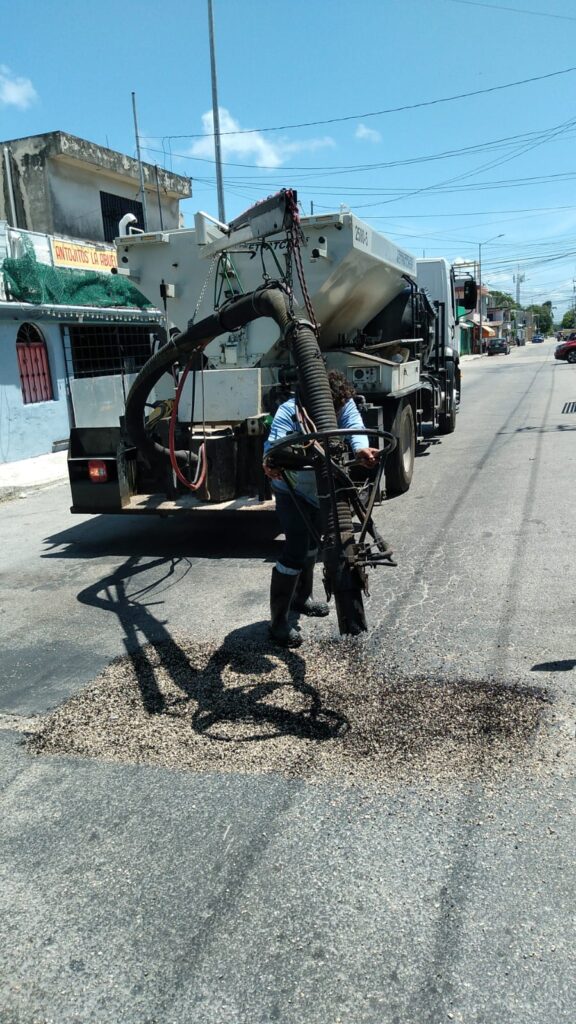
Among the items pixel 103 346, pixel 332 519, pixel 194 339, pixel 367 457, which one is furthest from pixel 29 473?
pixel 332 519

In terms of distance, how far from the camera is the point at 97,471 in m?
7.17

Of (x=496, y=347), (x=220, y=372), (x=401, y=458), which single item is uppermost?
(x=496, y=347)

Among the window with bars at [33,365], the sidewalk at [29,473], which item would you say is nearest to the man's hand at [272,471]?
the sidewalk at [29,473]

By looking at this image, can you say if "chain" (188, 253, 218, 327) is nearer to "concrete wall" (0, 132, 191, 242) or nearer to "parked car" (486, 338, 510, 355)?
"concrete wall" (0, 132, 191, 242)

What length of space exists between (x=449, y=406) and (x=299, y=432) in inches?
386

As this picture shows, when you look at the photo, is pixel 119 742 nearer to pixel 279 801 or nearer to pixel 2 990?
pixel 279 801

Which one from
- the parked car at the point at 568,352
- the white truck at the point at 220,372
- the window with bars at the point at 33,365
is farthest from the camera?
the parked car at the point at 568,352

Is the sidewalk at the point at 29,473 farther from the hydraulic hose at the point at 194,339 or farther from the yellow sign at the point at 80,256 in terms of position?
the hydraulic hose at the point at 194,339

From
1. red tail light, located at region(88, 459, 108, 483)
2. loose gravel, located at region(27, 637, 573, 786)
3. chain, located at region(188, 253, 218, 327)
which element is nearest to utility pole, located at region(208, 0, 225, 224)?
chain, located at region(188, 253, 218, 327)

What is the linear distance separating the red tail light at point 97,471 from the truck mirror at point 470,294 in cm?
871

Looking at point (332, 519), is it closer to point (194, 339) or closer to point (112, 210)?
point (194, 339)

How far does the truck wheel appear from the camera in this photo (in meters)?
8.73

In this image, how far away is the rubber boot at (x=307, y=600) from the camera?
499cm

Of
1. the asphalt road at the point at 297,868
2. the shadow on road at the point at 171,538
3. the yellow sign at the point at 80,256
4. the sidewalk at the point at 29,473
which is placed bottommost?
the asphalt road at the point at 297,868
